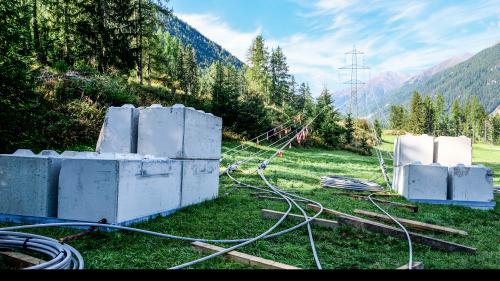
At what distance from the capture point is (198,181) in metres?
7.48

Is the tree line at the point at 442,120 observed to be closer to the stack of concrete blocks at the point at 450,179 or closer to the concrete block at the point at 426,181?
the stack of concrete blocks at the point at 450,179

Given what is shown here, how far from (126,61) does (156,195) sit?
22.4 m

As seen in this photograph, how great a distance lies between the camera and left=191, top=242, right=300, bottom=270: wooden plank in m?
3.67

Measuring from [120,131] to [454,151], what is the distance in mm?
8821

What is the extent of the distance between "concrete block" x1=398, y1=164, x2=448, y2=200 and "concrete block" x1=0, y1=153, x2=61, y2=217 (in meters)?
8.07

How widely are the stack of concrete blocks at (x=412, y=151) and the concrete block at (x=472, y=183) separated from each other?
4.85 ft

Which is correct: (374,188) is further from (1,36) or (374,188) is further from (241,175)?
(1,36)

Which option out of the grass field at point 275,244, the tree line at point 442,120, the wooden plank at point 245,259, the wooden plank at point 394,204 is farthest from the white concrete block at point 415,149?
the tree line at point 442,120

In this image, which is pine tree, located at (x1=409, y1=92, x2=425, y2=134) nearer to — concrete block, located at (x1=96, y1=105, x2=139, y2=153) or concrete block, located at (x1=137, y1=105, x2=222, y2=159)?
concrete block, located at (x1=137, y1=105, x2=222, y2=159)

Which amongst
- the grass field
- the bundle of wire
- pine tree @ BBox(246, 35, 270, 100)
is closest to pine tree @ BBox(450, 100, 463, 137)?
pine tree @ BBox(246, 35, 270, 100)

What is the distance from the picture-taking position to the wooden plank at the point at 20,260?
355 cm

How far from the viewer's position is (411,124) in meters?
83.4

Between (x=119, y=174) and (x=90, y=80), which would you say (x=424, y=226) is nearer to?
(x=119, y=174)

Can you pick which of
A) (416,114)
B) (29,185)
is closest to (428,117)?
(416,114)
